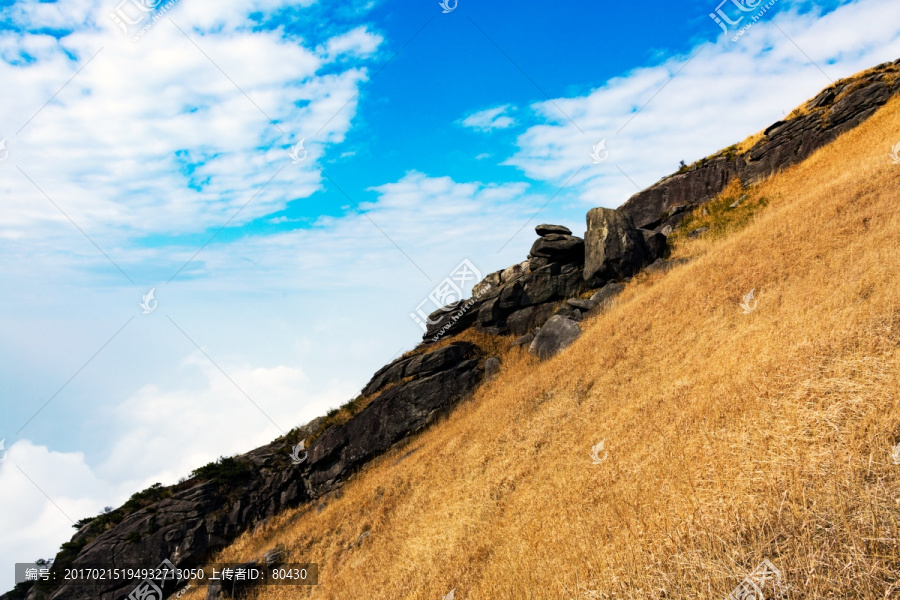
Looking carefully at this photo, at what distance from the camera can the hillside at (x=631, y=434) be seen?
529cm

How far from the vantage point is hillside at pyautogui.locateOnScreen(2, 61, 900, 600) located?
17.4 ft

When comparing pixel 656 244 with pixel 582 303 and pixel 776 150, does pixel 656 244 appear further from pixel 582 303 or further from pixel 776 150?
pixel 776 150

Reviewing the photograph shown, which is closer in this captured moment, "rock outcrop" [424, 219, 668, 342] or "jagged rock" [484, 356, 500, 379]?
"jagged rock" [484, 356, 500, 379]

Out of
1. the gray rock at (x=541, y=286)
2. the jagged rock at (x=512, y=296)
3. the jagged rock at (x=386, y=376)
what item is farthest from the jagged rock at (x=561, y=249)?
the jagged rock at (x=386, y=376)

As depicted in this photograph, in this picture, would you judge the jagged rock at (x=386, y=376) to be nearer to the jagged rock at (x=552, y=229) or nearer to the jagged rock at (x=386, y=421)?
the jagged rock at (x=386, y=421)

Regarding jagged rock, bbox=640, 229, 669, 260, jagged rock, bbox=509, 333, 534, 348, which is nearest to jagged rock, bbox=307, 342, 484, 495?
jagged rock, bbox=509, 333, 534, 348

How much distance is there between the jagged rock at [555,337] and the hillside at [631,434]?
0.12m

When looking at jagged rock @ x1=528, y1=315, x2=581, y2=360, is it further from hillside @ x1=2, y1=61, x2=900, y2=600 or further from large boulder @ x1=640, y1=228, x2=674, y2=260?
large boulder @ x1=640, y1=228, x2=674, y2=260

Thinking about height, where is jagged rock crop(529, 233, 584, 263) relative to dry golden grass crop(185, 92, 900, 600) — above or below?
above

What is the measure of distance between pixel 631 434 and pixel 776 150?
30.0 metres

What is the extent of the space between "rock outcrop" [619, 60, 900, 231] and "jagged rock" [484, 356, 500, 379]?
59.0 feet

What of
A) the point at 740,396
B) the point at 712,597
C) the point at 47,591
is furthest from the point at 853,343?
the point at 47,591

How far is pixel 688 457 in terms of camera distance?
7.25m

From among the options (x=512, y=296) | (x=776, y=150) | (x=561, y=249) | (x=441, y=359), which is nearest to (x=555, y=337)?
(x=441, y=359)
